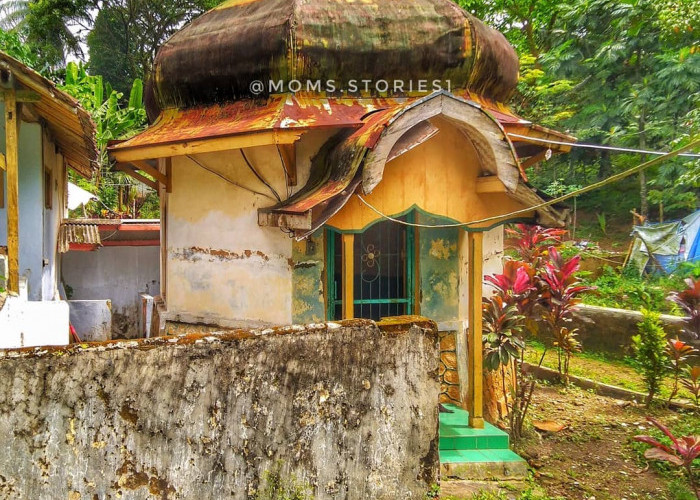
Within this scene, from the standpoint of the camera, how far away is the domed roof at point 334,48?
677 cm

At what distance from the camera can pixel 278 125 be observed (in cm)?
588

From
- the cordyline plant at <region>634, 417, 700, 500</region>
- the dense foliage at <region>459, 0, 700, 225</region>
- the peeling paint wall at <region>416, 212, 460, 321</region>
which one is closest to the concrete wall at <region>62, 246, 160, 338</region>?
the peeling paint wall at <region>416, 212, 460, 321</region>

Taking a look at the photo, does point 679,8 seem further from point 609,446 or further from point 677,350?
point 609,446

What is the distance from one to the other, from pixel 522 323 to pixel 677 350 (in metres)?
2.87

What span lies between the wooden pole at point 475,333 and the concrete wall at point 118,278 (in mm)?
8624

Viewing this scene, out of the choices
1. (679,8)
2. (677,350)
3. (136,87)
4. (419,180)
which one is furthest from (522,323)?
(136,87)

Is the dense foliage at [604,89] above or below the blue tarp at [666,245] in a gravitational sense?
above

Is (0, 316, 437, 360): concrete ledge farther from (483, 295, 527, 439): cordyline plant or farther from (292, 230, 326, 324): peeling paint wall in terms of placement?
(483, 295, 527, 439): cordyline plant

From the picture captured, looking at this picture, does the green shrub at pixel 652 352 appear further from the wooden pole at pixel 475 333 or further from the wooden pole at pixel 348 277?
the wooden pole at pixel 348 277

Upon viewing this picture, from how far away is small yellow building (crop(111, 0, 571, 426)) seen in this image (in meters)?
6.10

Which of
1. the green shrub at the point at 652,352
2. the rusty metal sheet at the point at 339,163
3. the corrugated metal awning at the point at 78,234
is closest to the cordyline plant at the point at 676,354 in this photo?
the green shrub at the point at 652,352

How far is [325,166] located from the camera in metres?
6.39

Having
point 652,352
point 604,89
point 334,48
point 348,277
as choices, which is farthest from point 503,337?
point 604,89

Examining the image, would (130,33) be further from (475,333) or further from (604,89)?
(475,333)
